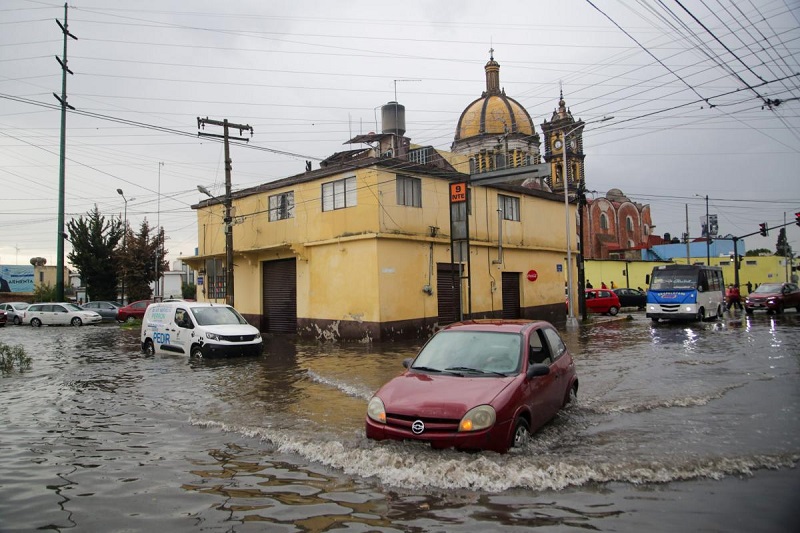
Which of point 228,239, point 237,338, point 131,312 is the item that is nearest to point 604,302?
point 228,239

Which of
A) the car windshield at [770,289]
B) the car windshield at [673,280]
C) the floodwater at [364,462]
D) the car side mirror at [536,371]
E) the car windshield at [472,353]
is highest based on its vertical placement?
the car windshield at [673,280]

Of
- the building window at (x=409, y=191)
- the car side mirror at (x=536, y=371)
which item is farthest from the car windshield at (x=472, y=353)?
the building window at (x=409, y=191)

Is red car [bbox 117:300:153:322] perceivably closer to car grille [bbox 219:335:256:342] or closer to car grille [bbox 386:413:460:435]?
car grille [bbox 219:335:256:342]

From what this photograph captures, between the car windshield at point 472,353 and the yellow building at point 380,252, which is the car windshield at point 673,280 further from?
the car windshield at point 472,353

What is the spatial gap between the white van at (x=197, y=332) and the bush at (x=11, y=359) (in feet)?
11.6

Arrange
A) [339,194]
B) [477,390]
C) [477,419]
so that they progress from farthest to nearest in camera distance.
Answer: [339,194]
[477,390]
[477,419]

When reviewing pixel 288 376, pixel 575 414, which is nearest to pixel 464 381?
pixel 575 414

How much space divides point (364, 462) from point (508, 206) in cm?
2199

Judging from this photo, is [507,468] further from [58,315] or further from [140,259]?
[140,259]

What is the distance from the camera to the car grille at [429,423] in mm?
5578

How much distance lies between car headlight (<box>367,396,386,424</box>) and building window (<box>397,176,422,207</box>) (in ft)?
50.1

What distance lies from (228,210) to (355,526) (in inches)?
795

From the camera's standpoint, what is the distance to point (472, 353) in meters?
6.98

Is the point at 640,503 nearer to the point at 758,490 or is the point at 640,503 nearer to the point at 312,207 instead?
the point at 758,490
